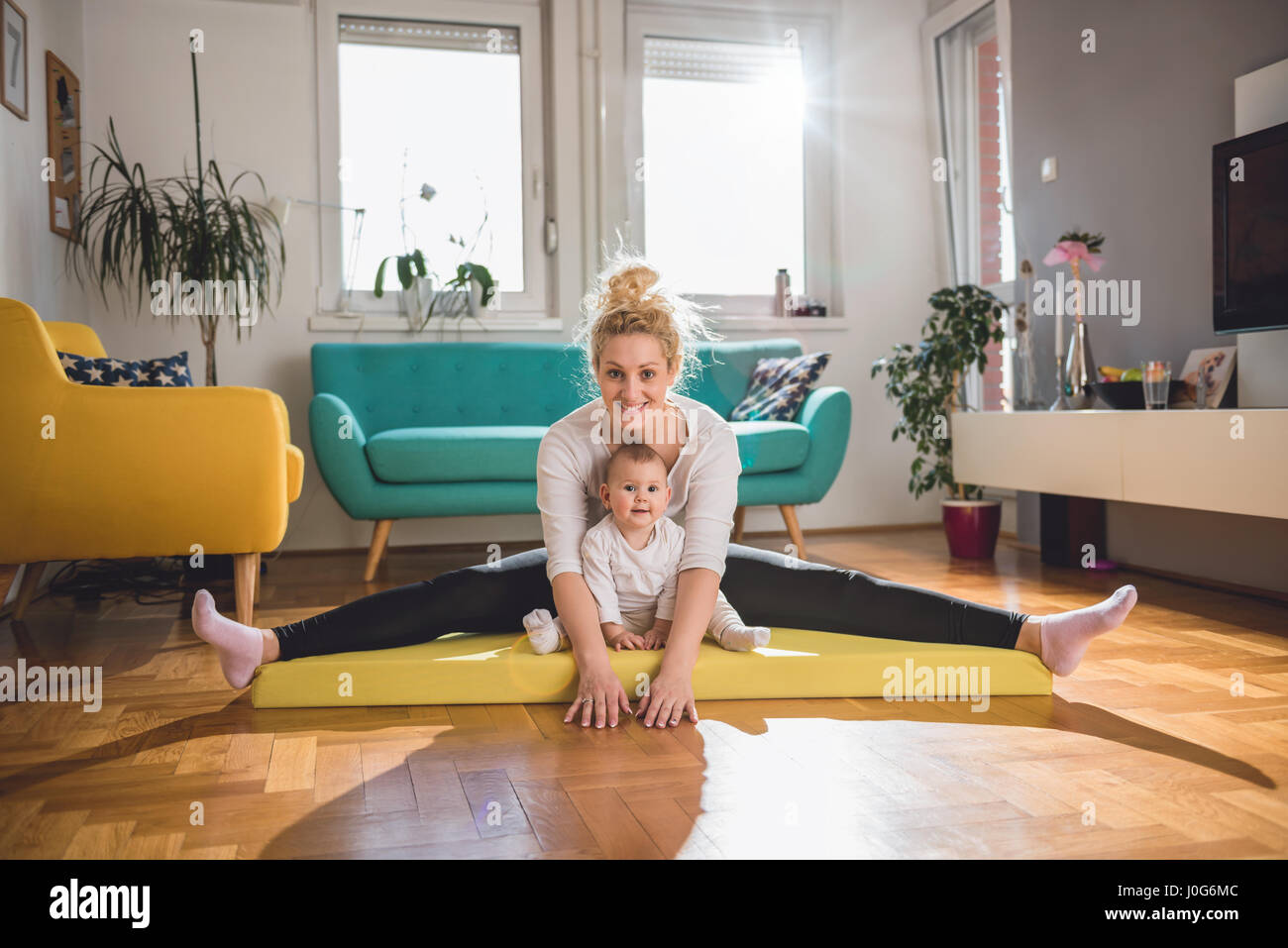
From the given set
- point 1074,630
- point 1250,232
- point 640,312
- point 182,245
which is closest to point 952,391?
point 1250,232

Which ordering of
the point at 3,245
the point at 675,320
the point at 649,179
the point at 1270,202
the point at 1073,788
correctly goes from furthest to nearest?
1. the point at 649,179
2. the point at 3,245
3. the point at 1270,202
4. the point at 675,320
5. the point at 1073,788

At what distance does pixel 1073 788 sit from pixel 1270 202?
2.10 meters

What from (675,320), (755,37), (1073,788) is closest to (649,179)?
(755,37)

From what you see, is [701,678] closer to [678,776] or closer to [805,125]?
[678,776]

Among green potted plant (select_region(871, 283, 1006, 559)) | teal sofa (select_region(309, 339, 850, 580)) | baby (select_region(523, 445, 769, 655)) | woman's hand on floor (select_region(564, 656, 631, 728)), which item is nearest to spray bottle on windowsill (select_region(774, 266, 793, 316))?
teal sofa (select_region(309, 339, 850, 580))

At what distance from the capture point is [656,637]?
185 cm

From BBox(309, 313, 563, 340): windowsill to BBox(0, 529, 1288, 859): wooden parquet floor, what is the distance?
7.43 feet

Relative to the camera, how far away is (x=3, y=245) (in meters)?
2.95

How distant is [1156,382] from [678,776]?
2.22 meters

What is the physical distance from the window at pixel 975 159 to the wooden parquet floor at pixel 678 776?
2.62 meters

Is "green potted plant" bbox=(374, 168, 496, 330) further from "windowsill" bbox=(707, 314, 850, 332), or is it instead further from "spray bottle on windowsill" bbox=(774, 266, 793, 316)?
"spray bottle on windowsill" bbox=(774, 266, 793, 316)

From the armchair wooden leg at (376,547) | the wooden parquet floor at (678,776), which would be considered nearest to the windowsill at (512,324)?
the armchair wooden leg at (376,547)

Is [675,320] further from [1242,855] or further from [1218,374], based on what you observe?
[1218,374]

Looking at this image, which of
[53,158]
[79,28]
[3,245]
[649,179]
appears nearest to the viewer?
[3,245]
